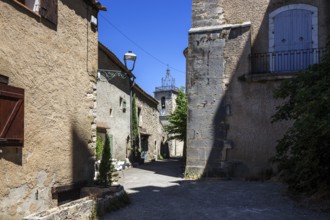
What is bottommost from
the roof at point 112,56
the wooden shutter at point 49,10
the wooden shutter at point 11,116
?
the wooden shutter at point 11,116

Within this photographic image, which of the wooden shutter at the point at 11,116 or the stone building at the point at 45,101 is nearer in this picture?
the wooden shutter at the point at 11,116

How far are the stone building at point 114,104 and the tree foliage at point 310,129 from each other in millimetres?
6916

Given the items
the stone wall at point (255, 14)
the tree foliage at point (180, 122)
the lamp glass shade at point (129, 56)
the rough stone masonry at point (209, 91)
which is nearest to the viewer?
the rough stone masonry at point (209, 91)

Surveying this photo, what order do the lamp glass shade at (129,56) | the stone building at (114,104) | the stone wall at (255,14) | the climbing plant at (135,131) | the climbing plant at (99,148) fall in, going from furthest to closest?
the climbing plant at (135,131) < the stone building at (114,104) < the lamp glass shade at (129,56) < the climbing plant at (99,148) < the stone wall at (255,14)

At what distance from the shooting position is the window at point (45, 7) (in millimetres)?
6449

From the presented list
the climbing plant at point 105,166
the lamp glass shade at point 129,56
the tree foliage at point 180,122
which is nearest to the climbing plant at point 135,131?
the tree foliage at point 180,122

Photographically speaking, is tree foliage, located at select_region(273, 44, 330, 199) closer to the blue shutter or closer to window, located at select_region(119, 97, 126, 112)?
the blue shutter

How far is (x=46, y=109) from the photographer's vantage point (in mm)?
6617

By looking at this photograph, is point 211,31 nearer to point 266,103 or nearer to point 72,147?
point 266,103

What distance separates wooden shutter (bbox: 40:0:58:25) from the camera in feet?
21.4

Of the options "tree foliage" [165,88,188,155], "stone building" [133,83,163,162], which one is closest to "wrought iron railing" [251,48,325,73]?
"stone building" [133,83,163,162]

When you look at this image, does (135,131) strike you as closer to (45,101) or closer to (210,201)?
(210,201)

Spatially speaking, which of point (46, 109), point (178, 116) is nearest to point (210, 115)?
point (46, 109)

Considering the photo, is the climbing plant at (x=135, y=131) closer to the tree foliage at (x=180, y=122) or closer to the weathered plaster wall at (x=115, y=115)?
the weathered plaster wall at (x=115, y=115)
